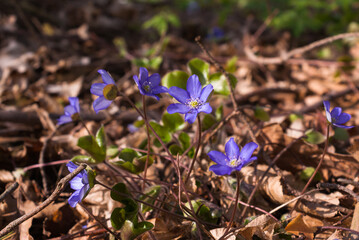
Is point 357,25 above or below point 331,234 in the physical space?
above

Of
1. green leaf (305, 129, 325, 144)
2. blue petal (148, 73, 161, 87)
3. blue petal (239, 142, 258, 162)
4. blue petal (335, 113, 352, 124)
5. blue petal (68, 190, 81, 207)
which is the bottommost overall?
green leaf (305, 129, 325, 144)

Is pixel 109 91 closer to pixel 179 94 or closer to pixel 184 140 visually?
pixel 179 94

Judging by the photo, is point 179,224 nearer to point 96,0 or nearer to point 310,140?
point 310,140

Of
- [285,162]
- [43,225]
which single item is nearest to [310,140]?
[285,162]

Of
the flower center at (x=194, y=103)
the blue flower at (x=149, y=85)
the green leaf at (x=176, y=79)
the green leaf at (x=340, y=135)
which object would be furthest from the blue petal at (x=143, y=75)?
the green leaf at (x=340, y=135)

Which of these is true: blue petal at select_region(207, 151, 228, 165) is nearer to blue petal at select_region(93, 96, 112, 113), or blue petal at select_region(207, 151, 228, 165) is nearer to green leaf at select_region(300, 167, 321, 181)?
blue petal at select_region(93, 96, 112, 113)

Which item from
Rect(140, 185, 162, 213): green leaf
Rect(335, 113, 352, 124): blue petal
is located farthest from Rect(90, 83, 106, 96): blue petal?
Rect(335, 113, 352, 124): blue petal
